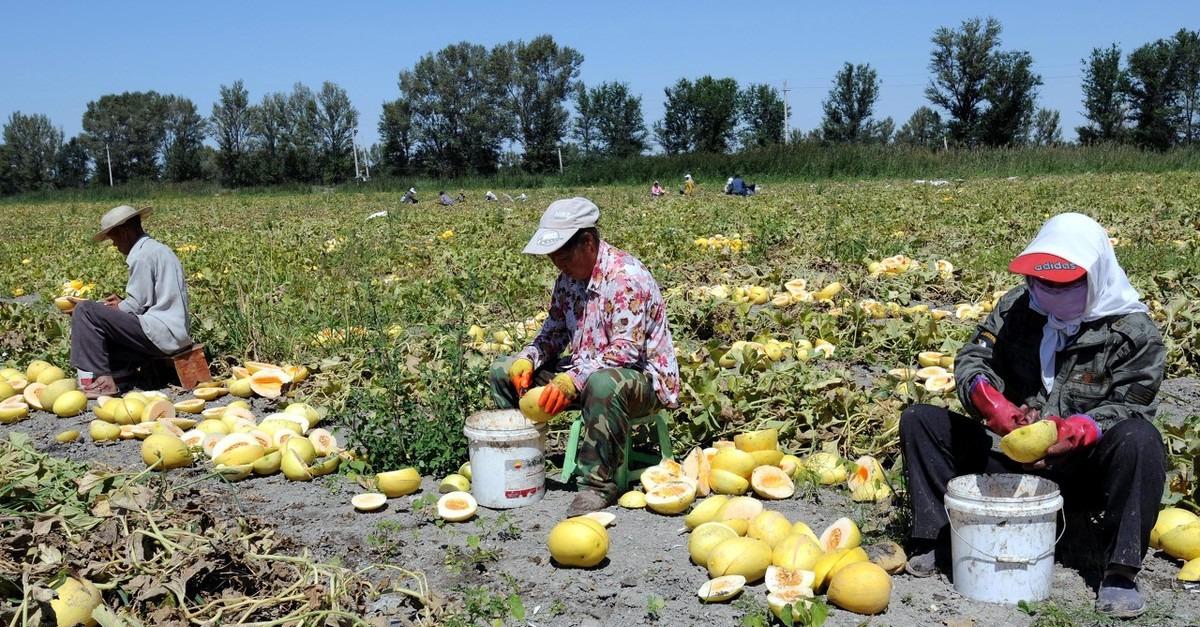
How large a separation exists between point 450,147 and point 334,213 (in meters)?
55.8

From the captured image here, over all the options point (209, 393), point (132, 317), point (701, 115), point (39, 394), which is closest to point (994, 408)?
point (209, 393)

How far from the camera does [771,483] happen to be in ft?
12.0

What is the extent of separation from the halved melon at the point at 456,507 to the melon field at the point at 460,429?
0.04 metres

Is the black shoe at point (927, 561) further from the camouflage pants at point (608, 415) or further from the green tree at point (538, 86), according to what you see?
the green tree at point (538, 86)

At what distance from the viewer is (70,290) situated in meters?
8.45

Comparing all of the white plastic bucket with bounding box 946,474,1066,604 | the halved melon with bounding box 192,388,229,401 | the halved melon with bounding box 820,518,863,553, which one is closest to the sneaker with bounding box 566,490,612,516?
the halved melon with bounding box 820,518,863,553

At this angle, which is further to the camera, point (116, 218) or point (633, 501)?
point (116, 218)

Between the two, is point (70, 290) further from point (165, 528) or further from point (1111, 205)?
point (1111, 205)

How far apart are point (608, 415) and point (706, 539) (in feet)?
2.15

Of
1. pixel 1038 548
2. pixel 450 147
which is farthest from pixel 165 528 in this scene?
pixel 450 147

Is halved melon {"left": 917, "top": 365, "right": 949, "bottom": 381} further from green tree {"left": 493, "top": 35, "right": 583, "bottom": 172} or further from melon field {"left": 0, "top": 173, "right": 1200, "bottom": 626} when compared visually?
green tree {"left": 493, "top": 35, "right": 583, "bottom": 172}

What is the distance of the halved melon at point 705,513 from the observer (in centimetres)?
338

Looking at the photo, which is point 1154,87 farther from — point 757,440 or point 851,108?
point 757,440

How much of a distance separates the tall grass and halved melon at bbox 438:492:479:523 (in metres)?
24.0
